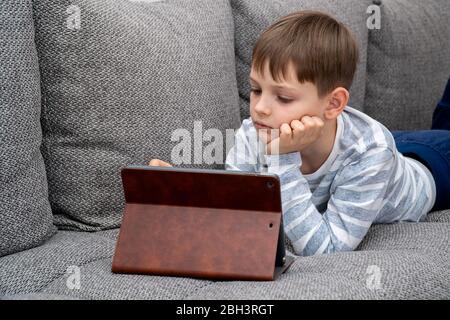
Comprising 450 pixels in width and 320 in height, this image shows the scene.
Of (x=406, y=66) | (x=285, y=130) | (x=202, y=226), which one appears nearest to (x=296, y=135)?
(x=285, y=130)

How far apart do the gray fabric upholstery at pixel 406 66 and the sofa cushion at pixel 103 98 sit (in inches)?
32.5

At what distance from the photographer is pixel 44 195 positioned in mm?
1515

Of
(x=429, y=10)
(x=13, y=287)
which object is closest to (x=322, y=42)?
(x=13, y=287)

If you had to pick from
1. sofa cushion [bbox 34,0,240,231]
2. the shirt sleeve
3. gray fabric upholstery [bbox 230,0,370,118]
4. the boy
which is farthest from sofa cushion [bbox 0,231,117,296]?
gray fabric upholstery [bbox 230,0,370,118]

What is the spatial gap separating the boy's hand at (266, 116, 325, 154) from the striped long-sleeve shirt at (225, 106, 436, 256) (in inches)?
1.5

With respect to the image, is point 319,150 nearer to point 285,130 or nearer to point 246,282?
point 285,130

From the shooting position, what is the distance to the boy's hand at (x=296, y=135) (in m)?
1.47

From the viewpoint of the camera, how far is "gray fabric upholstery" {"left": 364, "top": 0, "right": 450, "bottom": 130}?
92.0 inches

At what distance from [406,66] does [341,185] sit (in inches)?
35.3

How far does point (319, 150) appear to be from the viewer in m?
1.63

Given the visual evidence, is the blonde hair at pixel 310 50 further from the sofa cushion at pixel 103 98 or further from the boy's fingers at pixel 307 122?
the sofa cushion at pixel 103 98

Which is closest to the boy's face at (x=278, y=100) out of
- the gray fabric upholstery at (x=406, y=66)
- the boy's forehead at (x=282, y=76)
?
the boy's forehead at (x=282, y=76)
